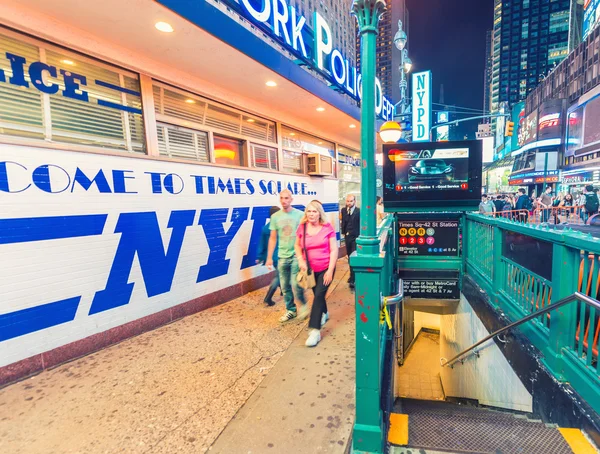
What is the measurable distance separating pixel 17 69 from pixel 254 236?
4224 mm

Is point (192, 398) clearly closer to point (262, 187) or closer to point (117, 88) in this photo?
point (117, 88)

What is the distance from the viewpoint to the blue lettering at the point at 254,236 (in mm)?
6258

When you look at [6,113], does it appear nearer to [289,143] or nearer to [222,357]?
[222,357]

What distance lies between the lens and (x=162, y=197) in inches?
181

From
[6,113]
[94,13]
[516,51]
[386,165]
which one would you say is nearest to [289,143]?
[386,165]

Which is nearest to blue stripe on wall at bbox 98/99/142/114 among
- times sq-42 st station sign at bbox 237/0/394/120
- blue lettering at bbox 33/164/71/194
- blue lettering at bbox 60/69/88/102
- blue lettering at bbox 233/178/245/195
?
blue lettering at bbox 60/69/88/102

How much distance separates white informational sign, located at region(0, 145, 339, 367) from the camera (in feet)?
10.6

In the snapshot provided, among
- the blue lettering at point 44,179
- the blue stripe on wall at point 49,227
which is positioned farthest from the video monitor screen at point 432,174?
the blue lettering at point 44,179

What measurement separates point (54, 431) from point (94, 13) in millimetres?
4198

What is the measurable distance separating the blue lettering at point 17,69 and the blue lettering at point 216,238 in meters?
2.69

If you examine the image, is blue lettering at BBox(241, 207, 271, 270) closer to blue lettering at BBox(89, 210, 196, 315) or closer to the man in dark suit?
blue lettering at BBox(89, 210, 196, 315)

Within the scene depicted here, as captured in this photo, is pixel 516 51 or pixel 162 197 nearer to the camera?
pixel 162 197

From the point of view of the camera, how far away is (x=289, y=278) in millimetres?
4809

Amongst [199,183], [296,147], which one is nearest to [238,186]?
[199,183]
